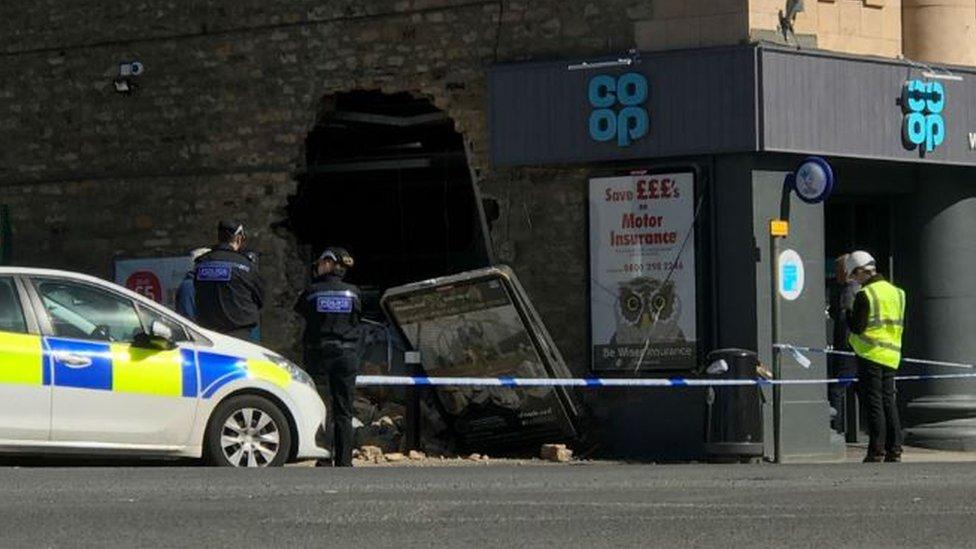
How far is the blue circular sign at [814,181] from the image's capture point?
17734 millimetres

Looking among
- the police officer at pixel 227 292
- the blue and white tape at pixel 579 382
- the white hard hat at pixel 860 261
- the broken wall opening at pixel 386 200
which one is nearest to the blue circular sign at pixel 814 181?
the white hard hat at pixel 860 261

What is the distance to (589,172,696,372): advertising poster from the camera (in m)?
18.4

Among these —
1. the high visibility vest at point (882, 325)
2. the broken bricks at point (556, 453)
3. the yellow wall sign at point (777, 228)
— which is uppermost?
the yellow wall sign at point (777, 228)

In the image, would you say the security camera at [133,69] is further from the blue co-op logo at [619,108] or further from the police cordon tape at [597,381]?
the blue co-op logo at [619,108]

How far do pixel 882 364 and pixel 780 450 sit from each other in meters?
1.46

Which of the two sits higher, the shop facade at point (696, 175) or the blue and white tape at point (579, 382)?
the shop facade at point (696, 175)

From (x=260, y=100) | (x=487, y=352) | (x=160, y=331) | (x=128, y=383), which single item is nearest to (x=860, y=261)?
(x=487, y=352)

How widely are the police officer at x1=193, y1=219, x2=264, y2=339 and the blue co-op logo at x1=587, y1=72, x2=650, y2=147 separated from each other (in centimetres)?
394

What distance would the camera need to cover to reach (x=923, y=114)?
19.4 m

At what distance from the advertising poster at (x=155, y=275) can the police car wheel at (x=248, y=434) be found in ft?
21.4

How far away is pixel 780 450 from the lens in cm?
1794

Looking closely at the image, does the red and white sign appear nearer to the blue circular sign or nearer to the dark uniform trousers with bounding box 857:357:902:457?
the blue circular sign

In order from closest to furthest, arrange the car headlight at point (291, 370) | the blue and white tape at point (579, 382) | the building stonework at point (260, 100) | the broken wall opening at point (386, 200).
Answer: the car headlight at point (291, 370)
the blue and white tape at point (579, 382)
the building stonework at point (260, 100)
the broken wall opening at point (386, 200)

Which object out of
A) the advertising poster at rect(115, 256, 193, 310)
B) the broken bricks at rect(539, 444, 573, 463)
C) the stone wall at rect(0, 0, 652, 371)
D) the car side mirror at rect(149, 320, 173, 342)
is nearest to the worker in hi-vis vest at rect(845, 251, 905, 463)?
the broken bricks at rect(539, 444, 573, 463)
